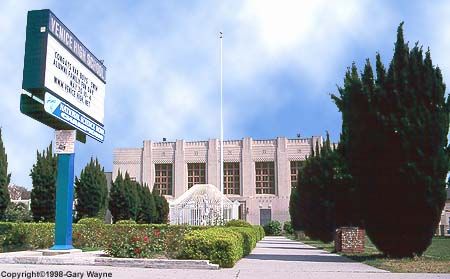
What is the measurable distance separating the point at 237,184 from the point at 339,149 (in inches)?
1659

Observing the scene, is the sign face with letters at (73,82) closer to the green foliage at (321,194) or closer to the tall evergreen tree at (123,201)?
the green foliage at (321,194)

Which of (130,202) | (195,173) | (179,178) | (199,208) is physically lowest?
(199,208)

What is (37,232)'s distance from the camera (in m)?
21.9

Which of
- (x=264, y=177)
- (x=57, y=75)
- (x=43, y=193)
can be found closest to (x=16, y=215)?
(x=43, y=193)

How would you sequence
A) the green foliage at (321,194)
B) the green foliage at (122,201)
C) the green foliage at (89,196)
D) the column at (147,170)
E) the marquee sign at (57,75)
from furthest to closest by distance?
1. the column at (147,170)
2. the green foliage at (122,201)
3. the green foliage at (89,196)
4. the green foliage at (321,194)
5. the marquee sign at (57,75)

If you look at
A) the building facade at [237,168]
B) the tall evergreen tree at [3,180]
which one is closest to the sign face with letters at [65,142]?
the tall evergreen tree at [3,180]

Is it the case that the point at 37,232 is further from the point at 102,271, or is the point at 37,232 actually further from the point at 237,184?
the point at 237,184

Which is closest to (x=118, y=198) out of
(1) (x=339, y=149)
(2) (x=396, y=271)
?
(1) (x=339, y=149)

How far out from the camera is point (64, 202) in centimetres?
1777

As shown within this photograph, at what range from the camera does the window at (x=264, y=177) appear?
63875 mm

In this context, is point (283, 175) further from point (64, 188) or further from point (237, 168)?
point (64, 188)

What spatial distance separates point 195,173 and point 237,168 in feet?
17.6

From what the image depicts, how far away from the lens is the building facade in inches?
2457

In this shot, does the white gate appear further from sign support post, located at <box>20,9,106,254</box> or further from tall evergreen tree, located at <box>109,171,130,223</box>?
sign support post, located at <box>20,9,106,254</box>
